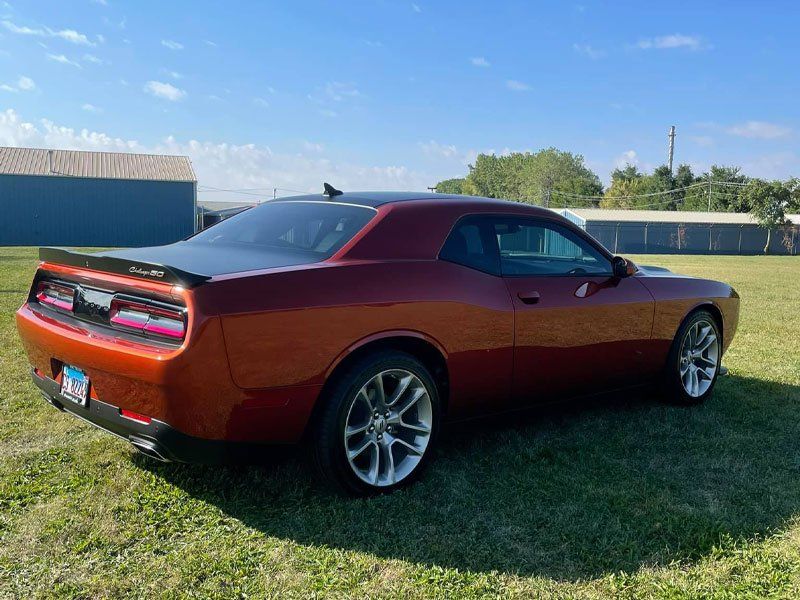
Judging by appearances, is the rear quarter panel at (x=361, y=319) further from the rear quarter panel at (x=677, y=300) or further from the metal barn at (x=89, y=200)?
the metal barn at (x=89, y=200)

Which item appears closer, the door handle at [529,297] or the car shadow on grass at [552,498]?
the car shadow on grass at [552,498]

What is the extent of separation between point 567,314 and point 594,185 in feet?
315

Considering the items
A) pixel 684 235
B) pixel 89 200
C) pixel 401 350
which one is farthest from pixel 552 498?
pixel 684 235

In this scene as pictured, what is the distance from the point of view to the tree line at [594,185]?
7531cm

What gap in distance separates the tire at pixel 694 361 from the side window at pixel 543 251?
0.92m

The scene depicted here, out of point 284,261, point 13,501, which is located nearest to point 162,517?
point 13,501

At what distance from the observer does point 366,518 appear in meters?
3.06

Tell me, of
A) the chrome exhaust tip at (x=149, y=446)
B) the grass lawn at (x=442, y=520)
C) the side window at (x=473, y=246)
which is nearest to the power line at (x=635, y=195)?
the grass lawn at (x=442, y=520)

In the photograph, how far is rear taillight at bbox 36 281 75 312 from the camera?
332cm

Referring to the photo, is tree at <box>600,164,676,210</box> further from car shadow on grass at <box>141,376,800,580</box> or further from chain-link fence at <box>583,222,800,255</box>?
car shadow on grass at <box>141,376,800,580</box>

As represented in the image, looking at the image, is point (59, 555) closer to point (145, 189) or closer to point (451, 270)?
point (451, 270)

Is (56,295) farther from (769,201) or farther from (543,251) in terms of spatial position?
(769,201)

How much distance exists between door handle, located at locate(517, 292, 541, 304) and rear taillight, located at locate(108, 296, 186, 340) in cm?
183

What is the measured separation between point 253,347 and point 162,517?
0.93 meters
